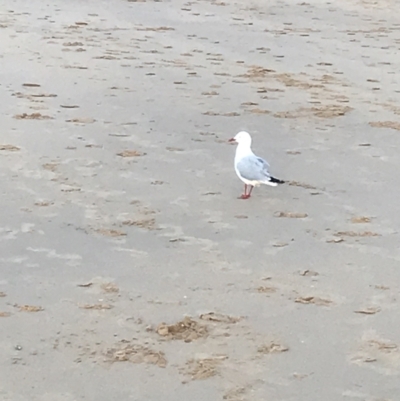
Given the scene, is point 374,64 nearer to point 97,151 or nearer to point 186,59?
point 186,59

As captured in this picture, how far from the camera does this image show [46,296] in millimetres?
4035

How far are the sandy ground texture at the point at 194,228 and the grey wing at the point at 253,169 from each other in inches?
6.4

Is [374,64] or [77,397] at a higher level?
[374,64]

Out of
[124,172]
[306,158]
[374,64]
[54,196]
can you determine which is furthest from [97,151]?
[374,64]

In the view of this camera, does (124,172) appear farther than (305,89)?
No

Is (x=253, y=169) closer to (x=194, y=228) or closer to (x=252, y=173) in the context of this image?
(x=252, y=173)

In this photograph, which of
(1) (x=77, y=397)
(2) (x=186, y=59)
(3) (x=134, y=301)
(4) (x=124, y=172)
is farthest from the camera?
(2) (x=186, y=59)

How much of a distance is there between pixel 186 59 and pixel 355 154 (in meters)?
3.74

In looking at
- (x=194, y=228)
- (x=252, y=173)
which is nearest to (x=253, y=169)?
(x=252, y=173)

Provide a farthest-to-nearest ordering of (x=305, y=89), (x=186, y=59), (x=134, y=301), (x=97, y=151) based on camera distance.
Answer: (x=186, y=59), (x=305, y=89), (x=97, y=151), (x=134, y=301)

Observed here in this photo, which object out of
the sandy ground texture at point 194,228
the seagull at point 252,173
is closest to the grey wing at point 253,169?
the seagull at point 252,173

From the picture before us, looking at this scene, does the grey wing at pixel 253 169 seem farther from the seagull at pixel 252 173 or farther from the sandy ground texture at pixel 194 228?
the sandy ground texture at pixel 194 228

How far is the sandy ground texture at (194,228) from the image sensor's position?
345 cm

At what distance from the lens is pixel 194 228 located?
4973 millimetres
